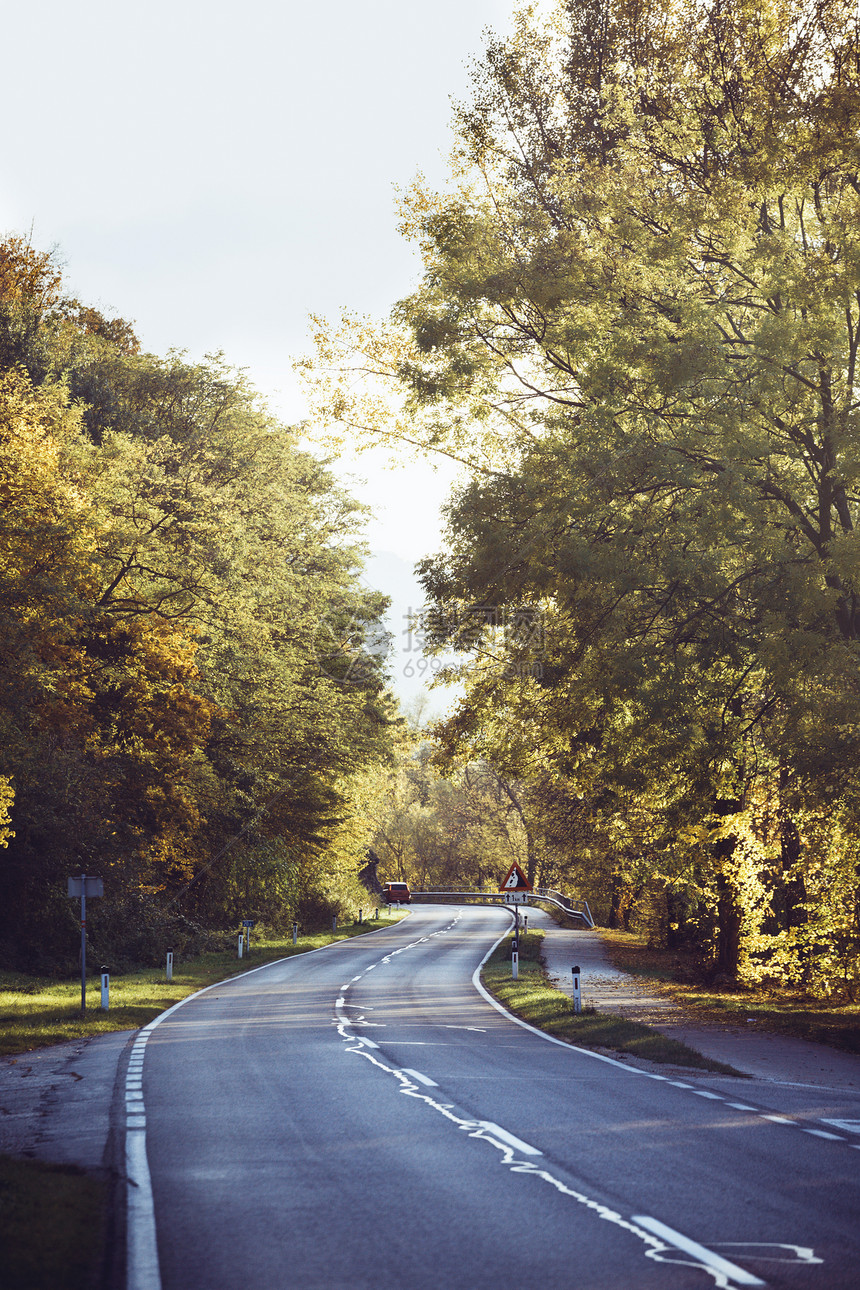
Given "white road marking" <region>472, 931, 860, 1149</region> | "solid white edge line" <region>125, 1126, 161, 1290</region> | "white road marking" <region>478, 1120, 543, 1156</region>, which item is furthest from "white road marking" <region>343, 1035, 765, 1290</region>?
"white road marking" <region>472, 931, 860, 1149</region>

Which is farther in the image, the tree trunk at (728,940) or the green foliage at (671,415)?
the tree trunk at (728,940)

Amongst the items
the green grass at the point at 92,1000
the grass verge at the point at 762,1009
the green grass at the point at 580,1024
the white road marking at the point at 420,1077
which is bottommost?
the grass verge at the point at 762,1009

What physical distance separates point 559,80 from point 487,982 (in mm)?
18974

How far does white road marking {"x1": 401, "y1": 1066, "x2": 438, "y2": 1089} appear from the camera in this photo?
1162cm

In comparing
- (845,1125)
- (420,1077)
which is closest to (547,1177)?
(845,1125)

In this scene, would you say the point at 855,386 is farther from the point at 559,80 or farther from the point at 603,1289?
→ the point at 603,1289

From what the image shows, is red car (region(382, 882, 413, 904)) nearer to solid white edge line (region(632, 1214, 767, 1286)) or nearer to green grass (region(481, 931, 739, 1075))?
green grass (region(481, 931, 739, 1075))

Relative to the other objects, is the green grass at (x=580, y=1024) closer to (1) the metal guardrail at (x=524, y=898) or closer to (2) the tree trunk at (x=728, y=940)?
(2) the tree trunk at (x=728, y=940)

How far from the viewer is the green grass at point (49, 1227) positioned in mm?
5750

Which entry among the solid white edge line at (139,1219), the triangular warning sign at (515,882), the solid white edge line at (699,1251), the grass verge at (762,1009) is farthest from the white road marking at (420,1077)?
the triangular warning sign at (515,882)

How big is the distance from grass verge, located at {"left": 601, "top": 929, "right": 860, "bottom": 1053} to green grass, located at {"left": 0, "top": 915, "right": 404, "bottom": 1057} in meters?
10.2

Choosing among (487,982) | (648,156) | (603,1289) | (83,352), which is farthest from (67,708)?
(603,1289)

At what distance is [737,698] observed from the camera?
17891 millimetres

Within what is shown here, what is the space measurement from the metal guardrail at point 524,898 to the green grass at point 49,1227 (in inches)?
1812
